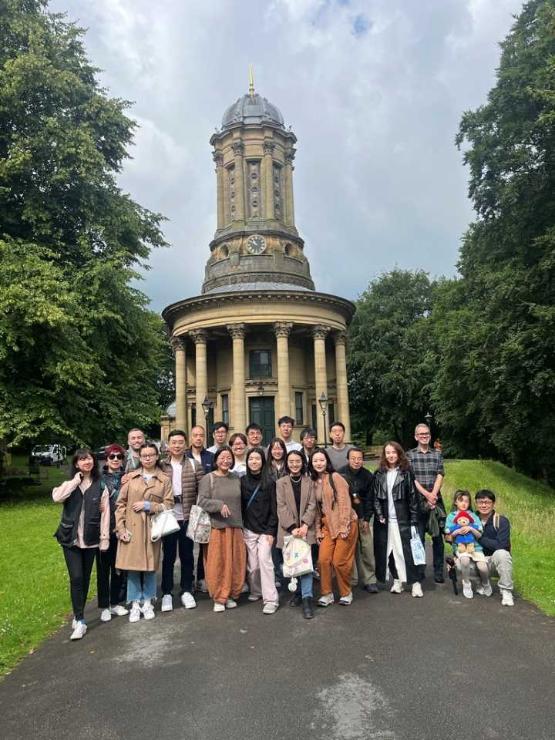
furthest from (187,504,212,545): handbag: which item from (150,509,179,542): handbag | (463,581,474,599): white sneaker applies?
(463,581,474,599): white sneaker

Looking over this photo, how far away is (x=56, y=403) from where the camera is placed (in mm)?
19562

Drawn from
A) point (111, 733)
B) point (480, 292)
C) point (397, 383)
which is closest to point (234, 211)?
point (397, 383)

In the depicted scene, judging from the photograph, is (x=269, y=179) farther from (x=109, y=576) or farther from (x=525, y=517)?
(x=109, y=576)

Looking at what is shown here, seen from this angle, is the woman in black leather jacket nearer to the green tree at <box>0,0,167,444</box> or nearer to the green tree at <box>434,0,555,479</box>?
the green tree at <box>0,0,167,444</box>

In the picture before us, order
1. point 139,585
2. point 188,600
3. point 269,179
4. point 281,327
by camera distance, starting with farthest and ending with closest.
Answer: point 269,179 < point 281,327 < point 188,600 < point 139,585

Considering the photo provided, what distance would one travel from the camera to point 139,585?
281 inches

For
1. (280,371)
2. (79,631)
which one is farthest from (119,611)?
(280,371)

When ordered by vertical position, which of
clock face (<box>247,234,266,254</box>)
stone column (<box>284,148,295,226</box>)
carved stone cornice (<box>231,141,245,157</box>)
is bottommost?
clock face (<box>247,234,266,254</box>)

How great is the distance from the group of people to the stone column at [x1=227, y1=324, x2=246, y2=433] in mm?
30791

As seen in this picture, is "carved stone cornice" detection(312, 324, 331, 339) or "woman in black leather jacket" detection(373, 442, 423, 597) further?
"carved stone cornice" detection(312, 324, 331, 339)

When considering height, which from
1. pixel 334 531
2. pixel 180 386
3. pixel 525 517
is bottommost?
pixel 525 517

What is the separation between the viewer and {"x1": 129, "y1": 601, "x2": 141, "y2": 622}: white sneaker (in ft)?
22.6

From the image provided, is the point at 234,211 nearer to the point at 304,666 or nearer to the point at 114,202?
the point at 114,202

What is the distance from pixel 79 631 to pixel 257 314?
3338 centimetres
